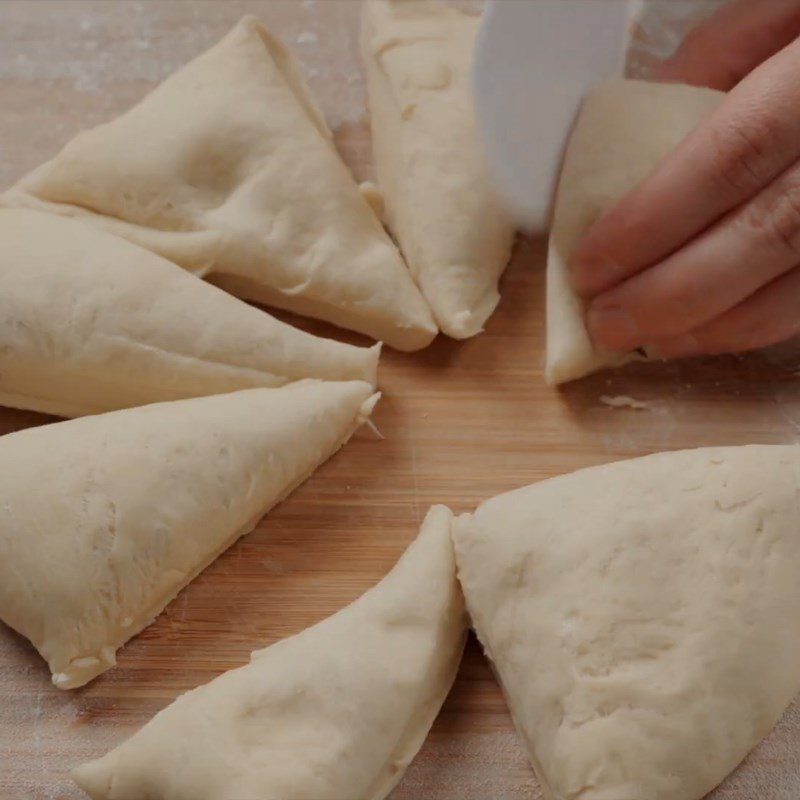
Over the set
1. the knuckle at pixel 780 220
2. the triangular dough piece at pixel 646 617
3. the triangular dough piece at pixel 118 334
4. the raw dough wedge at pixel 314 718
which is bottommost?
the raw dough wedge at pixel 314 718

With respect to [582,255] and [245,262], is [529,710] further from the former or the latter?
[245,262]

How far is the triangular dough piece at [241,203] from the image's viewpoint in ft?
4.51

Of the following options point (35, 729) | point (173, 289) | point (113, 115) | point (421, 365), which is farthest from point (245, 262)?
point (35, 729)

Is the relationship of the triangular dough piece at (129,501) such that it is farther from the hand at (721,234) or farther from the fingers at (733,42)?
the fingers at (733,42)

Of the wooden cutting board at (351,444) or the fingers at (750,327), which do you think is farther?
the fingers at (750,327)

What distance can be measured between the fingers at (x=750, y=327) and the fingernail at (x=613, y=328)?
48 millimetres

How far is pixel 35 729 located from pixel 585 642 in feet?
2.21

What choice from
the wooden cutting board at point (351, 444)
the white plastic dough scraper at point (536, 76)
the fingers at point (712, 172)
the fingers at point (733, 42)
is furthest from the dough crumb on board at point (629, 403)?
the fingers at point (733, 42)

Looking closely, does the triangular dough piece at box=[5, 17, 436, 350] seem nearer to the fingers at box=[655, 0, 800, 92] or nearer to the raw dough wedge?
the raw dough wedge

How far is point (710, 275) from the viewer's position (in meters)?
1.25

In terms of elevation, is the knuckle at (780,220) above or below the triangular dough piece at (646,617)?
above

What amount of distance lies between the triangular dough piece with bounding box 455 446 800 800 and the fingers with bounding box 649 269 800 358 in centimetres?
21

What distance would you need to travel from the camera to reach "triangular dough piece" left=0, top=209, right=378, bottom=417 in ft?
4.16

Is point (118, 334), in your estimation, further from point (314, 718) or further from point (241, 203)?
point (314, 718)
